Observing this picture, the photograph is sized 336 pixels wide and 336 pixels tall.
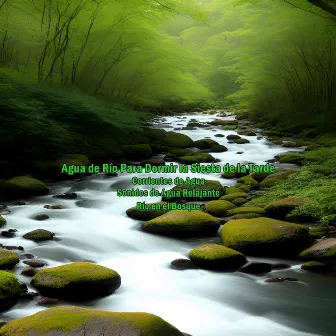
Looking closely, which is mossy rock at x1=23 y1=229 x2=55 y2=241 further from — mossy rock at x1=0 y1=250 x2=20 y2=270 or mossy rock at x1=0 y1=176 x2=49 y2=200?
mossy rock at x1=0 y1=176 x2=49 y2=200

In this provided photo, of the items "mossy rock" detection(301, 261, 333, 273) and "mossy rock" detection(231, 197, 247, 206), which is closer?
"mossy rock" detection(301, 261, 333, 273)

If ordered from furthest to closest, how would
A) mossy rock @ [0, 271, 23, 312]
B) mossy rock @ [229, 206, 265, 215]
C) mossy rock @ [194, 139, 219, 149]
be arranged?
mossy rock @ [194, 139, 219, 149] < mossy rock @ [229, 206, 265, 215] < mossy rock @ [0, 271, 23, 312]

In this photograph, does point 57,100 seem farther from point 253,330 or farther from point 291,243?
point 253,330

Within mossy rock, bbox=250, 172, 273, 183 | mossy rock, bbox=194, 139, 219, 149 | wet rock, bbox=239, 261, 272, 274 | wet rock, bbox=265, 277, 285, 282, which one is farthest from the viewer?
mossy rock, bbox=194, 139, 219, 149

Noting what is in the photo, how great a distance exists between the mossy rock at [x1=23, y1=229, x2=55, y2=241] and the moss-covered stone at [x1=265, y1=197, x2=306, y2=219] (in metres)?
2.58

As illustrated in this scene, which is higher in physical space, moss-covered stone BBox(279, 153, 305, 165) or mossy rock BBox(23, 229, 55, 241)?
moss-covered stone BBox(279, 153, 305, 165)

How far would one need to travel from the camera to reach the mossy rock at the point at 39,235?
459 cm

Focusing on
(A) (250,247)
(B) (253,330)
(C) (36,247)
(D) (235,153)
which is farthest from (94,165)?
(B) (253,330)

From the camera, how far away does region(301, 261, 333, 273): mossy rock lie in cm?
389

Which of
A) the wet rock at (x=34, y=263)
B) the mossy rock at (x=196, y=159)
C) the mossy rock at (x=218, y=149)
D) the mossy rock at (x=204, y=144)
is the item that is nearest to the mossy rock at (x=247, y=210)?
the wet rock at (x=34, y=263)

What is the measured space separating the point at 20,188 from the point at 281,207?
12.2 ft

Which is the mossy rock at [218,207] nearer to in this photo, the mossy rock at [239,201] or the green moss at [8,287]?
the mossy rock at [239,201]

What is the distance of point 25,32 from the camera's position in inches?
367

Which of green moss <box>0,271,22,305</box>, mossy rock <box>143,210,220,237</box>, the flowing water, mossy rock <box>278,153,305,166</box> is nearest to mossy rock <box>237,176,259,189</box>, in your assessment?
mossy rock <box>278,153,305,166</box>
